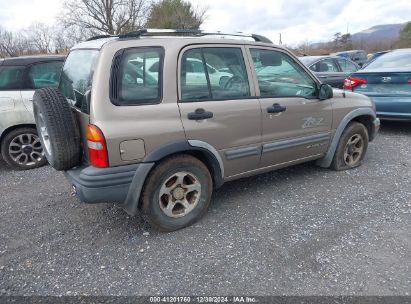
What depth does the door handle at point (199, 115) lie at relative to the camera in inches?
113

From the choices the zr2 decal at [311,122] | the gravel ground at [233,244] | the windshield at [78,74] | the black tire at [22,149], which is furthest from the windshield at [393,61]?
the black tire at [22,149]

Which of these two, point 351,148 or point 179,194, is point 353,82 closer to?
point 351,148

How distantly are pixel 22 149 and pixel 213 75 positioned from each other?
3377 millimetres

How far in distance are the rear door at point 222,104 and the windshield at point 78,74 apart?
785 mm

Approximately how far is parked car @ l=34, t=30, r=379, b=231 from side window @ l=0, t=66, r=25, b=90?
1787 millimetres

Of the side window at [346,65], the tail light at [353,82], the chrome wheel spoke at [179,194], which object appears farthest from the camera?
the side window at [346,65]

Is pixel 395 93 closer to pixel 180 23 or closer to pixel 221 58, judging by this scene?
pixel 221 58

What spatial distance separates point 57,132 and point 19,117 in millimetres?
2465

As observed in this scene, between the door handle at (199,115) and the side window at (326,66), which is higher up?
the side window at (326,66)

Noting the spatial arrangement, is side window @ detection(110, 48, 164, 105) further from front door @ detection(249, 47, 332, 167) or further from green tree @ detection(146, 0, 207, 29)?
green tree @ detection(146, 0, 207, 29)

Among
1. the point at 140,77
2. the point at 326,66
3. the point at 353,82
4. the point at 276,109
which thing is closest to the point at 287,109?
the point at 276,109

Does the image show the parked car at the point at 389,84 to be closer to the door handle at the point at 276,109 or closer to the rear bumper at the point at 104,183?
the door handle at the point at 276,109

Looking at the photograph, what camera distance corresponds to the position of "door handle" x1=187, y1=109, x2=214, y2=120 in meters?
2.86

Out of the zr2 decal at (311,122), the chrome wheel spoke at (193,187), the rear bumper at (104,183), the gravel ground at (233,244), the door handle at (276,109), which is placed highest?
the door handle at (276,109)
